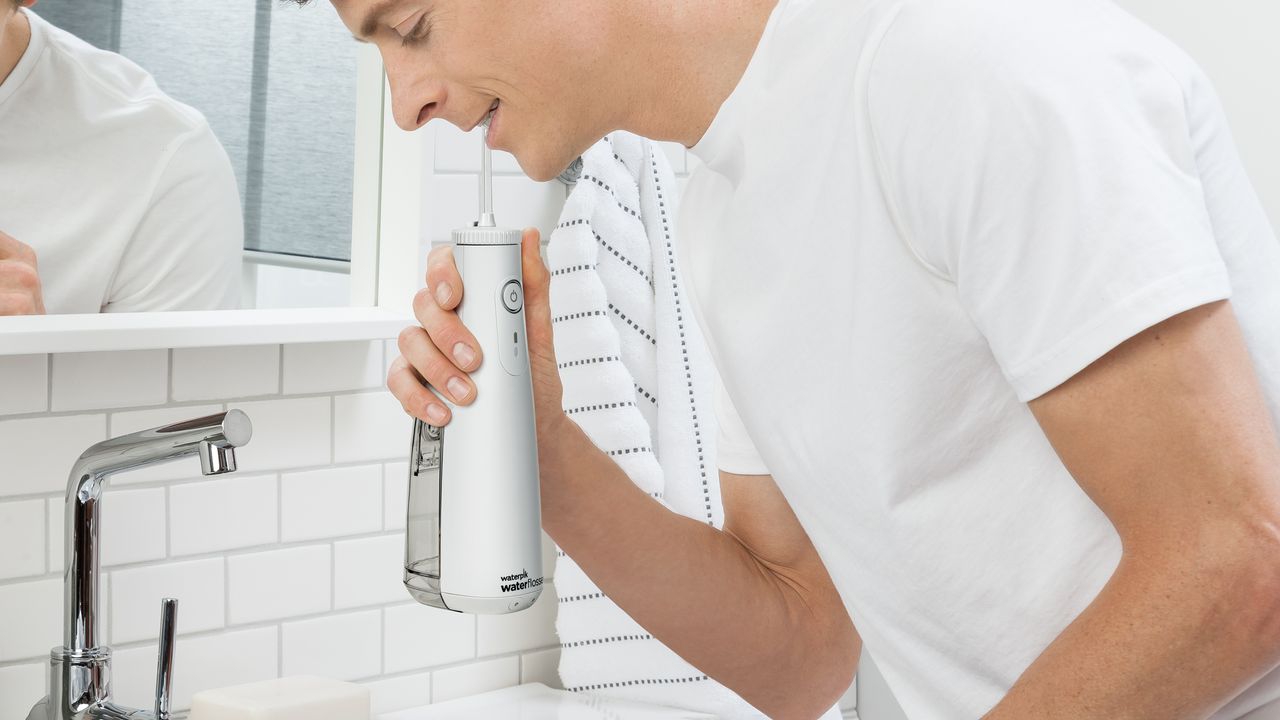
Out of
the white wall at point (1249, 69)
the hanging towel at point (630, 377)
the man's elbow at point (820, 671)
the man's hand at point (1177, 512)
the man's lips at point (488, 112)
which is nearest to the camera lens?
the man's hand at point (1177, 512)

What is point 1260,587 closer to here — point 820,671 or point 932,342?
point 932,342

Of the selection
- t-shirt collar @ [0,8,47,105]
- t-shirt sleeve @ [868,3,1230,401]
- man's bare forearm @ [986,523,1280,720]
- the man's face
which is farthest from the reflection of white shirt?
man's bare forearm @ [986,523,1280,720]

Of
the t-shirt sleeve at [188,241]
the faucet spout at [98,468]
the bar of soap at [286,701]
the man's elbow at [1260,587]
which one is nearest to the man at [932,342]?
the man's elbow at [1260,587]

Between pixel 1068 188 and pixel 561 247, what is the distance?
0.83 m

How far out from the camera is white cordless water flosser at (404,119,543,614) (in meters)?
0.71

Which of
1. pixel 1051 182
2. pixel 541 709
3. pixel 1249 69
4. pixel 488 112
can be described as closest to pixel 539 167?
pixel 488 112

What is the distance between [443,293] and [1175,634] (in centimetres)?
46

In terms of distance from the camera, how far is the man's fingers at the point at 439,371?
28.4 inches

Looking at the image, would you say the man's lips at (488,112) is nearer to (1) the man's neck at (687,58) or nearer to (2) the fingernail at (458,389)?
(1) the man's neck at (687,58)

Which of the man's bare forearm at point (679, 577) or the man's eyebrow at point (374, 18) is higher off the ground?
the man's eyebrow at point (374, 18)

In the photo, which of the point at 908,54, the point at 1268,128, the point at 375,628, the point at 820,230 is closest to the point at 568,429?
the point at 820,230

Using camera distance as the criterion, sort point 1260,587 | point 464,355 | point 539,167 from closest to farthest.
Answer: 1. point 1260,587
2. point 464,355
3. point 539,167

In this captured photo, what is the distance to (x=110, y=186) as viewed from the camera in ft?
3.61

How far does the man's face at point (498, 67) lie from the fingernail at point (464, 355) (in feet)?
0.53
